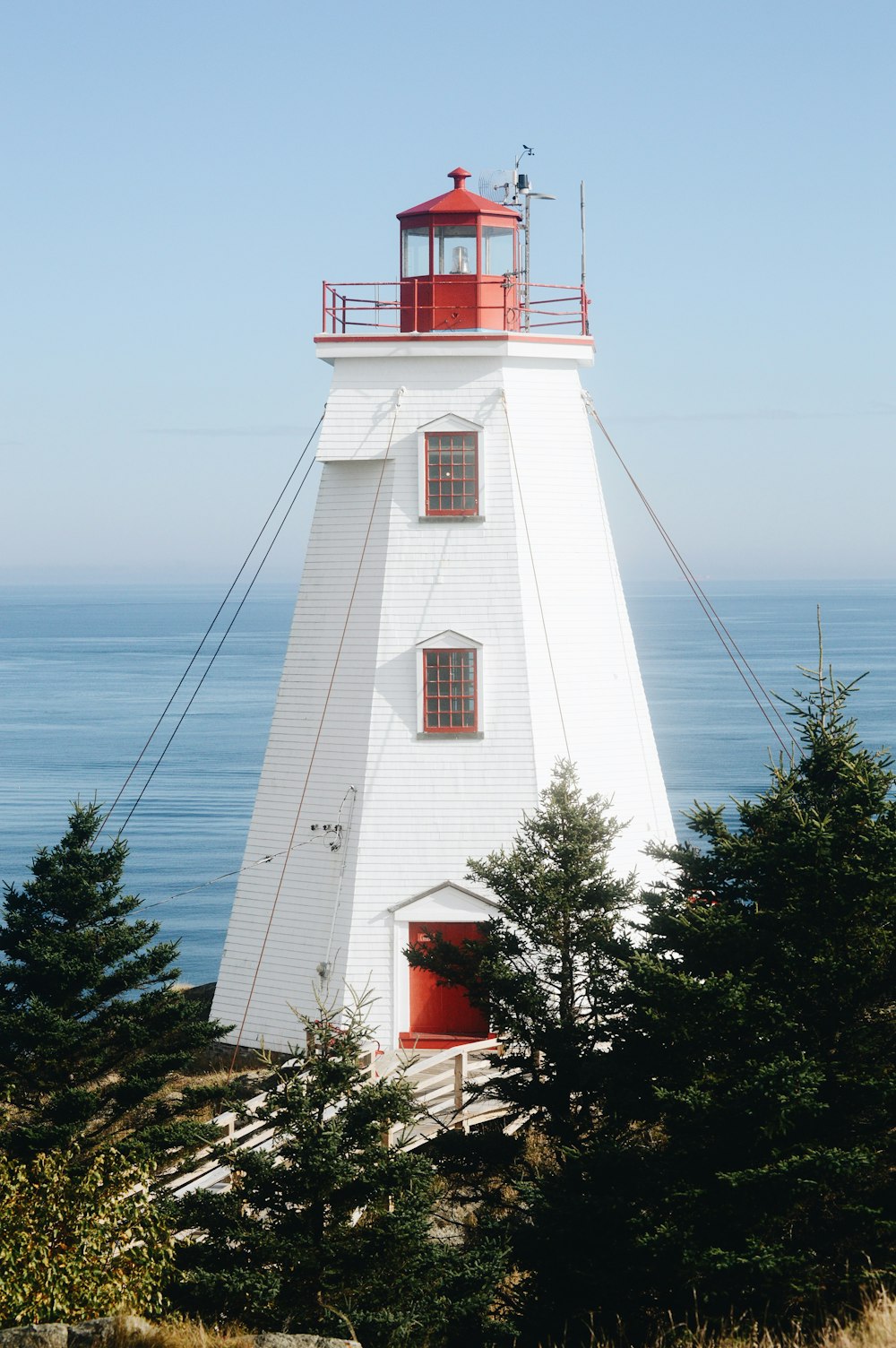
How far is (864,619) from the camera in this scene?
14188 centimetres

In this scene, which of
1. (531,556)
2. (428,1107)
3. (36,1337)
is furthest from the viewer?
(531,556)

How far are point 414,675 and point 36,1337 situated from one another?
10.8 metres

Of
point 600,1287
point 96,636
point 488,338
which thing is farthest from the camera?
point 96,636

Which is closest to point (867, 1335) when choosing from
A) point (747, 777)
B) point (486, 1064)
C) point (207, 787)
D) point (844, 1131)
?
point (844, 1131)

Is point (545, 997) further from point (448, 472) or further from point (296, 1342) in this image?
point (448, 472)

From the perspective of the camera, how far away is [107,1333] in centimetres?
961

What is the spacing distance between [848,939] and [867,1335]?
378 centimetres

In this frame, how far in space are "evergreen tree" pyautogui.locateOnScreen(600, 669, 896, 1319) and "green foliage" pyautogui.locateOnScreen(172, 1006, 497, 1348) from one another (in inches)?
66.4

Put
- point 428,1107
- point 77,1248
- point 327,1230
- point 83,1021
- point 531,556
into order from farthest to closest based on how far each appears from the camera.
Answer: point 531,556
point 83,1021
point 428,1107
point 327,1230
point 77,1248

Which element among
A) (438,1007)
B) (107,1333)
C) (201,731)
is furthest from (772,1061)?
(201,731)

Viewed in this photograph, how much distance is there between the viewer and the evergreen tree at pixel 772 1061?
11.9m

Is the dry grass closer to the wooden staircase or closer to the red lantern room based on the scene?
the wooden staircase

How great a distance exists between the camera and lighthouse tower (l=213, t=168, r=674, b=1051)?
19.0m

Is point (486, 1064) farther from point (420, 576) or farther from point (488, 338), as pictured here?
point (488, 338)
